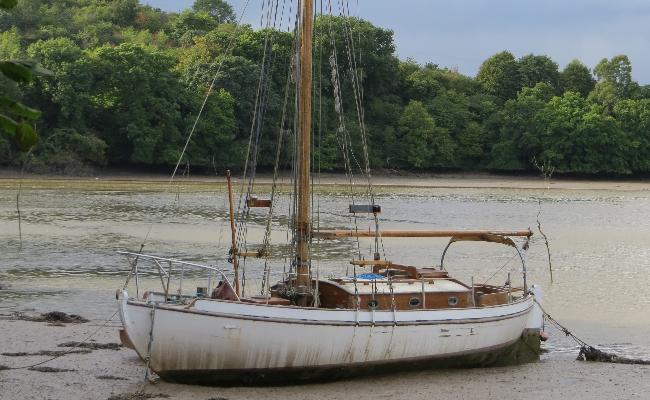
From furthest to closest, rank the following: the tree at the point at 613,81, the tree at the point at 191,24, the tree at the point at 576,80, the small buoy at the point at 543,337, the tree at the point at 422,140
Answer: the tree at the point at 191,24
the tree at the point at 576,80
the tree at the point at 613,81
the tree at the point at 422,140
the small buoy at the point at 543,337

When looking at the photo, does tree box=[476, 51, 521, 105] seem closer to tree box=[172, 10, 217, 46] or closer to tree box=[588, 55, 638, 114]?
tree box=[588, 55, 638, 114]

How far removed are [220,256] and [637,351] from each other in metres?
15.1

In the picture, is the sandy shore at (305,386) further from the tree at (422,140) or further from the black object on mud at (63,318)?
the tree at (422,140)

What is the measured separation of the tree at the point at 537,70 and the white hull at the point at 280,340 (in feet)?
345

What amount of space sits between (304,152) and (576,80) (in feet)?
374

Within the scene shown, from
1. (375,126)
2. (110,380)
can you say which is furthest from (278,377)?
(375,126)

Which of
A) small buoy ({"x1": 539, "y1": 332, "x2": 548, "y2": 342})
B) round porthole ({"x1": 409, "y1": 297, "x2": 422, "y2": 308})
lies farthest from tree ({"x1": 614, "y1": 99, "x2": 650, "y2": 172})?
round porthole ({"x1": 409, "y1": 297, "x2": 422, "y2": 308})

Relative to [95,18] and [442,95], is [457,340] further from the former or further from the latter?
[95,18]

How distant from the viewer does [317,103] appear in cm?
6944

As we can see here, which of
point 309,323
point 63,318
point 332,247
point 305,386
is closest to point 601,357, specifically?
point 305,386

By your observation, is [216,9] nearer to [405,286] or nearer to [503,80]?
[503,80]

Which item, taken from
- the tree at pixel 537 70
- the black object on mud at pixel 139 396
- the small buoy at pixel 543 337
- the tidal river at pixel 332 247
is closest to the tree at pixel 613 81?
the tree at pixel 537 70

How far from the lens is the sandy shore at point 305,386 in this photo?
12.4m

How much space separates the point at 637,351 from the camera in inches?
682
